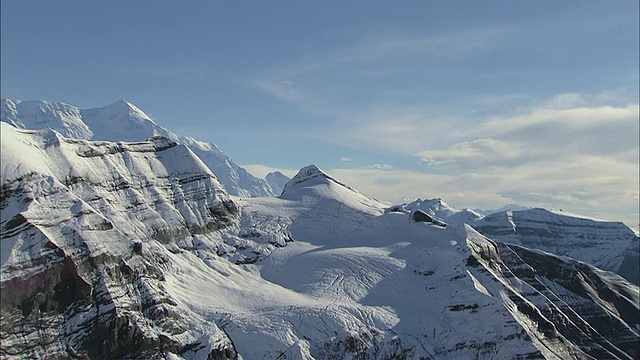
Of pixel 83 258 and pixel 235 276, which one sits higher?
pixel 83 258

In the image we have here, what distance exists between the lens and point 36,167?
101 meters

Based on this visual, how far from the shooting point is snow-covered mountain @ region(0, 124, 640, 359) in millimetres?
88062

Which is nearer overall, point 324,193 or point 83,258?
point 83,258

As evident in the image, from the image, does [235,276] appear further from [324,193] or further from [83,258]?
[324,193]

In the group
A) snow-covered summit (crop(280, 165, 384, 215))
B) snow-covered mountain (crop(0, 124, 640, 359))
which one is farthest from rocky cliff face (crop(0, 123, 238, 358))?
snow-covered summit (crop(280, 165, 384, 215))

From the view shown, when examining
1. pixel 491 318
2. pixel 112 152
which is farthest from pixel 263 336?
pixel 112 152

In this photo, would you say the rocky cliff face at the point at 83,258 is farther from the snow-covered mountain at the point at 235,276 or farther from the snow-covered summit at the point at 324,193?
the snow-covered summit at the point at 324,193

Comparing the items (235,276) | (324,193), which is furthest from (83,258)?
(324,193)

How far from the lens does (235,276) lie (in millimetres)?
119250

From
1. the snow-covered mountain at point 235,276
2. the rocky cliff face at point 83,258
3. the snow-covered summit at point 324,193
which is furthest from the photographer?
the snow-covered summit at point 324,193

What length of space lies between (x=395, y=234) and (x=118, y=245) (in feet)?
232

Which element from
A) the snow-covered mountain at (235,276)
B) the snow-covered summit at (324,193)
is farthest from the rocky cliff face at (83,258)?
the snow-covered summit at (324,193)

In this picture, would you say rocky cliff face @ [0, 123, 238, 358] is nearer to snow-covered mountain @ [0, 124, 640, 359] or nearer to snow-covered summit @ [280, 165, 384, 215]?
snow-covered mountain @ [0, 124, 640, 359]

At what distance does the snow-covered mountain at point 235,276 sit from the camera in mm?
88062
